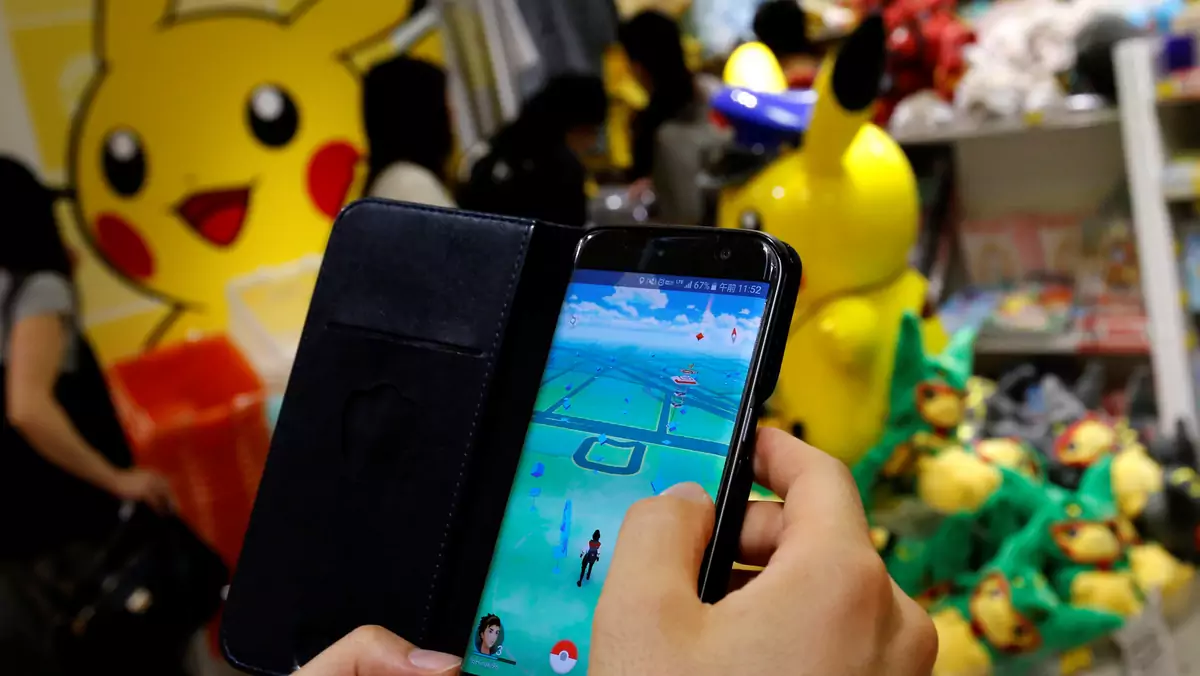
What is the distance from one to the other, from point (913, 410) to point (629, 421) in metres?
0.62

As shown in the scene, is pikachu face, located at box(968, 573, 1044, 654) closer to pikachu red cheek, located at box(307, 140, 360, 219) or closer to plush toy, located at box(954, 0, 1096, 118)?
plush toy, located at box(954, 0, 1096, 118)

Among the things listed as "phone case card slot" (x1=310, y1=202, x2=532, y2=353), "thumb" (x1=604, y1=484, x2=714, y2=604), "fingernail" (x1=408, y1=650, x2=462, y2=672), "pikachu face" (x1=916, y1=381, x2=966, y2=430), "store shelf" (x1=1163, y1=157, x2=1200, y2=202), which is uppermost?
"phone case card slot" (x1=310, y1=202, x2=532, y2=353)

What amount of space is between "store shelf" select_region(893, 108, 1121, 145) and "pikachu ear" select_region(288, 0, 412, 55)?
4.13 ft

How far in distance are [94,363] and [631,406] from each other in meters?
1.18

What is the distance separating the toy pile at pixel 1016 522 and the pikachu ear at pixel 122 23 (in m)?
1.56

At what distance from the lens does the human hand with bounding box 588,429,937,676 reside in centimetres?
32

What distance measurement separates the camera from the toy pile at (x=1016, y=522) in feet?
2.97

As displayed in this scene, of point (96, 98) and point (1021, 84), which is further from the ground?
point (96, 98)

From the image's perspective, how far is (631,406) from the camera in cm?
41

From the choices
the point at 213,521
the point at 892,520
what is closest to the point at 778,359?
the point at 892,520

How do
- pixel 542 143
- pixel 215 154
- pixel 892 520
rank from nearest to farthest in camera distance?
pixel 892 520, pixel 542 143, pixel 215 154

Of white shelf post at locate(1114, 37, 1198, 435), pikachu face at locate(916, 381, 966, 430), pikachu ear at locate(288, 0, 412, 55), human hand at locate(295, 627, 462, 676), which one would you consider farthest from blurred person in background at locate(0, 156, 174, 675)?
white shelf post at locate(1114, 37, 1198, 435)

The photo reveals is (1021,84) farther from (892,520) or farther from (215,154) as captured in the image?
(215,154)

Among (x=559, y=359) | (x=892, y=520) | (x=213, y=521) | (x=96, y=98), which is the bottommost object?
(x=213, y=521)
